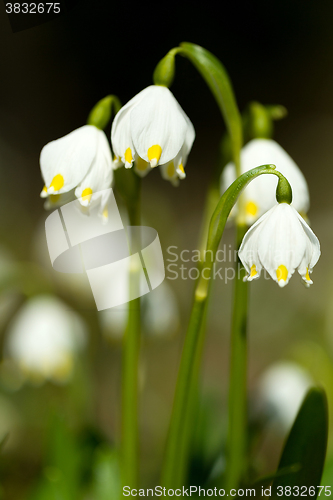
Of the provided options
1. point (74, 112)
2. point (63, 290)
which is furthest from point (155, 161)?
point (63, 290)

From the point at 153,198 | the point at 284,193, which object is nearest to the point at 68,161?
the point at 284,193

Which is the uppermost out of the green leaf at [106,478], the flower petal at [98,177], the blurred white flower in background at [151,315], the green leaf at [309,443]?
the flower petal at [98,177]

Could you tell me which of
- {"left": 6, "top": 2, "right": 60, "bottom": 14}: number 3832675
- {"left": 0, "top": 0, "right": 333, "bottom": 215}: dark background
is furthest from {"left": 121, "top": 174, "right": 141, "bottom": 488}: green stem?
{"left": 0, "top": 0, "right": 333, "bottom": 215}: dark background

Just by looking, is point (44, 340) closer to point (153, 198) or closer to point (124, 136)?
point (124, 136)

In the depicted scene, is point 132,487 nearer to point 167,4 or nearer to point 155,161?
point 155,161

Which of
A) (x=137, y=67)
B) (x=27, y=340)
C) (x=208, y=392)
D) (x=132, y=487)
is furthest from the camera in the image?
(x=137, y=67)

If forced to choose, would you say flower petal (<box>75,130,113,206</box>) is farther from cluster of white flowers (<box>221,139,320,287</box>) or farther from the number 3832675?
the number 3832675


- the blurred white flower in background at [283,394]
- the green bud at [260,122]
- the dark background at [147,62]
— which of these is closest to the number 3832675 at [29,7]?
the dark background at [147,62]

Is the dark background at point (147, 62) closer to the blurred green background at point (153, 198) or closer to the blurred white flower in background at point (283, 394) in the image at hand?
the blurred green background at point (153, 198)
